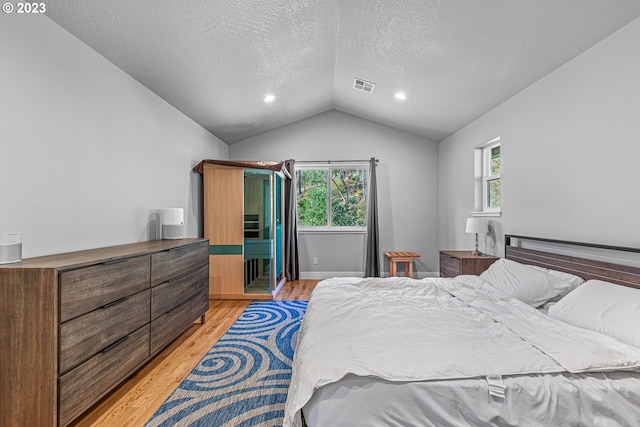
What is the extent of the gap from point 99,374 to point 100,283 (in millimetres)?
522

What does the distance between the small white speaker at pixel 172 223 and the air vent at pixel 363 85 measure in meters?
2.70

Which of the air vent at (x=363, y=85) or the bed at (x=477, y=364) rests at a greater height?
the air vent at (x=363, y=85)

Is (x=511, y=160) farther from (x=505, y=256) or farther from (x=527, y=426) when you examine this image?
(x=527, y=426)

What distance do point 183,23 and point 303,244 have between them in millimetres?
3657

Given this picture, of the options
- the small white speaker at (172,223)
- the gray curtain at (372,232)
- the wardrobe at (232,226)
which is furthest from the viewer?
the gray curtain at (372,232)

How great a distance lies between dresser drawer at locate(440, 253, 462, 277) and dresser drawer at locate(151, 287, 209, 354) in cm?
278

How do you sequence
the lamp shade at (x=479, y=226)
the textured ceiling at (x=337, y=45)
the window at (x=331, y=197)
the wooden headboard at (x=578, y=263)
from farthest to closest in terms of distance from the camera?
the window at (x=331, y=197)
the lamp shade at (x=479, y=226)
the textured ceiling at (x=337, y=45)
the wooden headboard at (x=578, y=263)

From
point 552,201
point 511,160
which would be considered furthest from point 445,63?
point 552,201

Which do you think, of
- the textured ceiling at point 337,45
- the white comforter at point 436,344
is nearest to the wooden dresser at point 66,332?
the white comforter at point 436,344

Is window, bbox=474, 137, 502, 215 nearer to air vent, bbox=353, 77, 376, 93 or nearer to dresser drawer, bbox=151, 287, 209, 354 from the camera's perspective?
air vent, bbox=353, 77, 376, 93

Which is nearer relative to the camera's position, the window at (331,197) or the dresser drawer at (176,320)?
the dresser drawer at (176,320)

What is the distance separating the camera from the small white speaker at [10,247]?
58.1 inches

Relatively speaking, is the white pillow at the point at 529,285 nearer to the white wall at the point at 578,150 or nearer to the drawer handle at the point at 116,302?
the white wall at the point at 578,150
